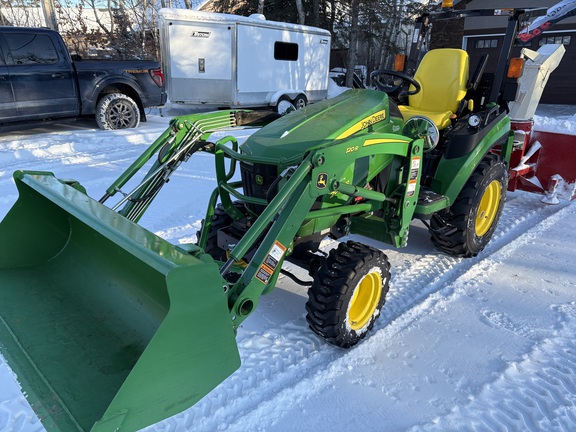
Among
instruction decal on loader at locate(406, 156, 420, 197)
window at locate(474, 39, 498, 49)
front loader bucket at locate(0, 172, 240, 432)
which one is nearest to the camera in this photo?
front loader bucket at locate(0, 172, 240, 432)

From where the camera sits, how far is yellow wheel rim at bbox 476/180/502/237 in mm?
4453

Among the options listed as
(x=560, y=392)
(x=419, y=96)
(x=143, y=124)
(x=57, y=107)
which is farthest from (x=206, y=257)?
(x=143, y=124)

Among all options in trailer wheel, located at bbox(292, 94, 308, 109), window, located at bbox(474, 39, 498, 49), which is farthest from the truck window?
window, located at bbox(474, 39, 498, 49)

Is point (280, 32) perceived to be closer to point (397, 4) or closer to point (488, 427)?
point (397, 4)

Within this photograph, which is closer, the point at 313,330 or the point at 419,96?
the point at 313,330

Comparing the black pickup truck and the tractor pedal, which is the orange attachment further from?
the black pickup truck

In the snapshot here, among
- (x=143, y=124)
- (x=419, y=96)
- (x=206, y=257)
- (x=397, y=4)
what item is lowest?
(x=143, y=124)

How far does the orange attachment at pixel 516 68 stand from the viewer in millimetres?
4156

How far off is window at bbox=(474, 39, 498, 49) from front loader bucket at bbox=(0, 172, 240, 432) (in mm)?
15944

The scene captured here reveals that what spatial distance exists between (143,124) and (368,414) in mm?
9167

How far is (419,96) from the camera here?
4789 mm

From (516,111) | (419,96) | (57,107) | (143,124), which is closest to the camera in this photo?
(419,96)

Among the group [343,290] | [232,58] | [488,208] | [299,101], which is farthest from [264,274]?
[299,101]

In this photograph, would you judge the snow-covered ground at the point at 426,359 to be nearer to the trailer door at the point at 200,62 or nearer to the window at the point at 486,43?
the trailer door at the point at 200,62
